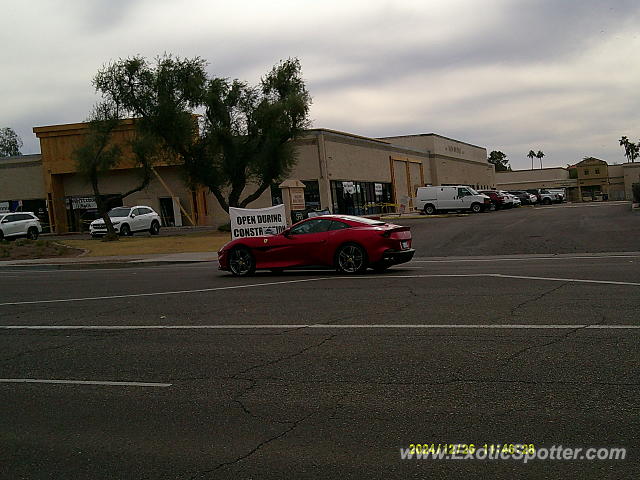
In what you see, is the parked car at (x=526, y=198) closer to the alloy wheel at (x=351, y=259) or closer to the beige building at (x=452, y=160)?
the beige building at (x=452, y=160)

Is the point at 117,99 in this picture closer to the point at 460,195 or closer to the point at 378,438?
the point at 460,195

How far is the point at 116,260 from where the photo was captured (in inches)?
981

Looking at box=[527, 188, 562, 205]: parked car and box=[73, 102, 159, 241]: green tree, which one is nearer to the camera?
box=[73, 102, 159, 241]: green tree

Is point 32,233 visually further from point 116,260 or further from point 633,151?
point 633,151

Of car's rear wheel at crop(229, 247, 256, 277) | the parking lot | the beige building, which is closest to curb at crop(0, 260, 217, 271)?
car's rear wheel at crop(229, 247, 256, 277)

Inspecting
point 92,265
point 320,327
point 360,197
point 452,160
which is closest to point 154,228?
point 92,265

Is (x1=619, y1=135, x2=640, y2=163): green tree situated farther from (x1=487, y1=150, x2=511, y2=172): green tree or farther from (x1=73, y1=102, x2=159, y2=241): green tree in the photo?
(x1=73, y1=102, x2=159, y2=241): green tree

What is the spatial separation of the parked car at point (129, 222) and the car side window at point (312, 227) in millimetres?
24143

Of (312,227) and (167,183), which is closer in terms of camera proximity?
(312,227)

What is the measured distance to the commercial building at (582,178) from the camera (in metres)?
114

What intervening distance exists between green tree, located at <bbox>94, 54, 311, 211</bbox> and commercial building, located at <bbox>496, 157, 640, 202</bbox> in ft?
266

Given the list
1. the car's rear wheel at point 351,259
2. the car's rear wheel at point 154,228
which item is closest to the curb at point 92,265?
the car's rear wheel at point 351,259

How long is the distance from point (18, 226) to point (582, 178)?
104 metres

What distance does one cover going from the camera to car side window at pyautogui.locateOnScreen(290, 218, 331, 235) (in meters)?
16.3
